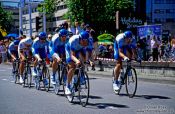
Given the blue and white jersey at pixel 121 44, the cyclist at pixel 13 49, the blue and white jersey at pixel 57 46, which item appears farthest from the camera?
the cyclist at pixel 13 49

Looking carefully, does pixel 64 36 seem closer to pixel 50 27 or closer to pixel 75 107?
pixel 75 107

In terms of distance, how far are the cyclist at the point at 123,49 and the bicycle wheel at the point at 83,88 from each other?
183 centimetres

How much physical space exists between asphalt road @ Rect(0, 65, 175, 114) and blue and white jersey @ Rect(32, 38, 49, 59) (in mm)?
1256

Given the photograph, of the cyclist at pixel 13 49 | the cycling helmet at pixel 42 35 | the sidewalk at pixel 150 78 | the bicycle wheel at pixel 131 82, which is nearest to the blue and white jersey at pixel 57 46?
the cycling helmet at pixel 42 35

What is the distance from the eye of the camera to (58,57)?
1337cm

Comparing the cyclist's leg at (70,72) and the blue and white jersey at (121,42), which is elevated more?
the blue and white jersey at (121,42)

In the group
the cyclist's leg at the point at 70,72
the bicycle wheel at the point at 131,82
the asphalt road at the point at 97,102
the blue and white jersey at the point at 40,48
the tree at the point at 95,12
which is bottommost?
the asphalt road at the point at 97,102

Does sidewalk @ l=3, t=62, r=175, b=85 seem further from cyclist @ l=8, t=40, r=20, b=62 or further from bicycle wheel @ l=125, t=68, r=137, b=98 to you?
cyclist @ l=8, t=40, r=20, b=62

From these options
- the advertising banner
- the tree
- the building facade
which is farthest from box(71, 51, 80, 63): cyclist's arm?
the building facade

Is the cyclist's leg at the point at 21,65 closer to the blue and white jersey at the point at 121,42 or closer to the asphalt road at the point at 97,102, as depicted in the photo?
the asphalt road at the point at 97,102

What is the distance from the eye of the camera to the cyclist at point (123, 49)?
42.4 ft

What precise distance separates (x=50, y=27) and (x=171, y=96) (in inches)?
4115

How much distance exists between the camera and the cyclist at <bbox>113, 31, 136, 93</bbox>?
12938mm

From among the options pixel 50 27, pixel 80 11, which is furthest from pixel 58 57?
pixel 50 27
